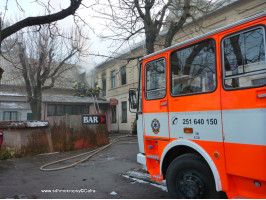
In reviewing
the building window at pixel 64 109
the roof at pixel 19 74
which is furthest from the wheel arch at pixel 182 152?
the building window at pixel 64 109

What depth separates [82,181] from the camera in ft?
17.5

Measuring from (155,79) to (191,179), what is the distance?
192cm

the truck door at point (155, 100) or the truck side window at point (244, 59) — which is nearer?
the truck side window at point (244, 59)

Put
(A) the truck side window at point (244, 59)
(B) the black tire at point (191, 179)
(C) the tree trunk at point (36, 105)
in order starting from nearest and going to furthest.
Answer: (A) the truck side window at point (244, 59) < (B) the black tire at point (191, 179) < (C) the tree trunk at point (36, 105)

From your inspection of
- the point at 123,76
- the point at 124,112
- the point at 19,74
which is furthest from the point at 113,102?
the point at 19,74

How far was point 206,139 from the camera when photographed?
309 cm

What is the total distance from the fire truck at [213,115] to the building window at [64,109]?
16.4 meters

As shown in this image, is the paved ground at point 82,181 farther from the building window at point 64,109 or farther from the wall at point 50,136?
the building window at point 64,109

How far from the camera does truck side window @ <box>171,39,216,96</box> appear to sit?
322cm

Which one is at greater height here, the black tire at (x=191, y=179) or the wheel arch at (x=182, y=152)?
the wheel arch at (x=182, y=152)

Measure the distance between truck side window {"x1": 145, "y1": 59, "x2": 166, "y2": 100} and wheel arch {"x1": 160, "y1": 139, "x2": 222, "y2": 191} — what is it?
919mm

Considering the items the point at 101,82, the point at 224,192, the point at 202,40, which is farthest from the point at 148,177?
the point at 101,82

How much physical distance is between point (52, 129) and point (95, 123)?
81.4 inches

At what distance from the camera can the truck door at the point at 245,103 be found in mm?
2541
